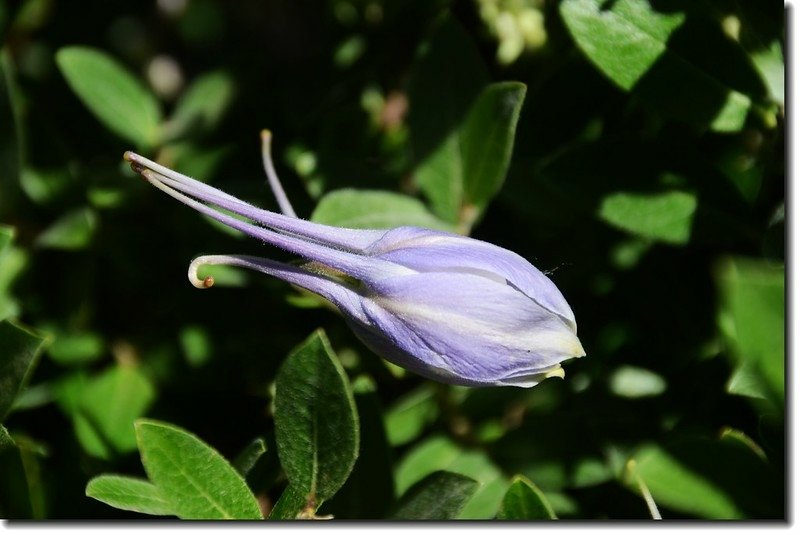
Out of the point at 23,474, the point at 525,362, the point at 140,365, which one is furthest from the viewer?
the point at 140,365

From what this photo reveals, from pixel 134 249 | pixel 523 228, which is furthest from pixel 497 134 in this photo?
pixel 134 249

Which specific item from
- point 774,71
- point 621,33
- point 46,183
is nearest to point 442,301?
point 621,33

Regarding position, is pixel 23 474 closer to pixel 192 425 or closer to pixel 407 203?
pixel 192 425

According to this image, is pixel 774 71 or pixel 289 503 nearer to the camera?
pixel 289 503

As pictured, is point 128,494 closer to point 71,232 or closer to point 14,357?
point 14,357

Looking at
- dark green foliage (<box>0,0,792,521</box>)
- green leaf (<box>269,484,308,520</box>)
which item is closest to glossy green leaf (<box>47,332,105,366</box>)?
dark green foliage (<box>0,0,792,521</box>)
